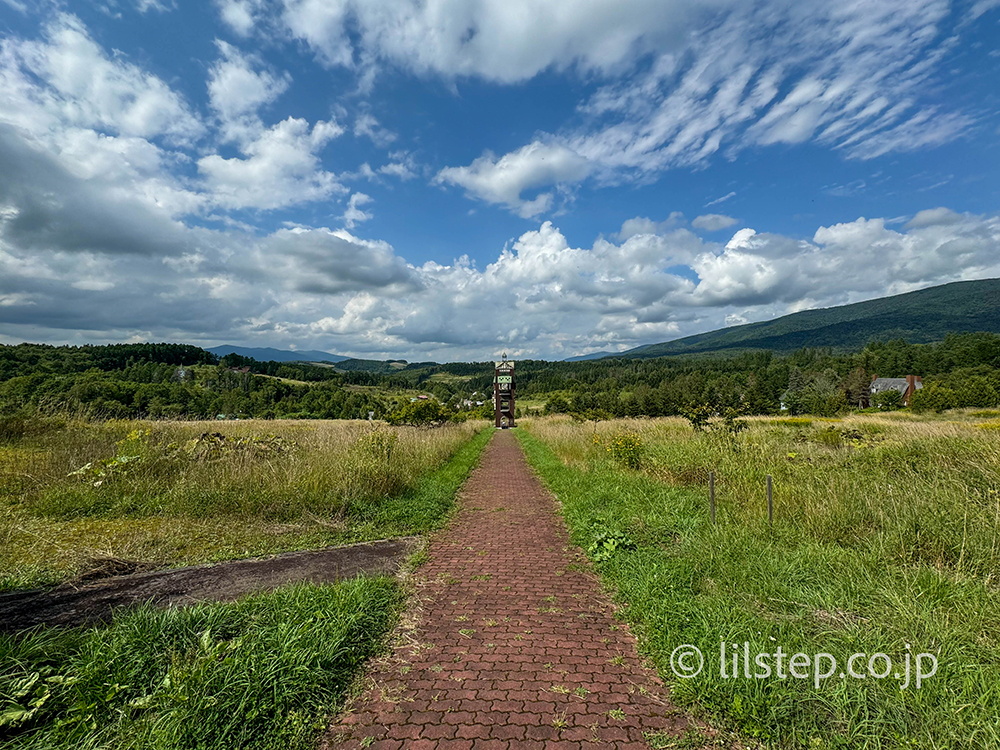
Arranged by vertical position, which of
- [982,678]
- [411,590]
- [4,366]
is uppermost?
[4,366]

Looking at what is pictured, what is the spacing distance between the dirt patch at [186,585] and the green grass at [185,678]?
426mm

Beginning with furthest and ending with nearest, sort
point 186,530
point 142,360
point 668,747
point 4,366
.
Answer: point 142,360, point 4,366, point 186,530, point 668,747

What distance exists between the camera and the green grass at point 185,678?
2322mm

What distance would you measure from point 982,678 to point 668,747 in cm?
210

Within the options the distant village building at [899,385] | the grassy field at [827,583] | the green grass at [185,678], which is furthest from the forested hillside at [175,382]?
the distant village building at [899,385]

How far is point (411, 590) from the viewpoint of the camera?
14.9ft

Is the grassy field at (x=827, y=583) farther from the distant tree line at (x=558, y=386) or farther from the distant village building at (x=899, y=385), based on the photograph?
the distant village building at (x=899, y=385)

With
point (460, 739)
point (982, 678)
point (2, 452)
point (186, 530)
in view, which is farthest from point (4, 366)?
point (982, 678)

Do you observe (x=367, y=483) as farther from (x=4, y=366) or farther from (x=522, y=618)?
(x=4, y=366)

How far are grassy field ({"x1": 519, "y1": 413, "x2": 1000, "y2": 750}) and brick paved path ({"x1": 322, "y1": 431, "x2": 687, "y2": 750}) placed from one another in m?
0.34

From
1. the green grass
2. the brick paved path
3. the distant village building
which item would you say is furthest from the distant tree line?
the green grass

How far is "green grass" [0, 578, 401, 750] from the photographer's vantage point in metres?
2.32

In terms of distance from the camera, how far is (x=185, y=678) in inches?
101

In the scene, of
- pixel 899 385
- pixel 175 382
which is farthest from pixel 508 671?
pixel 899 385
